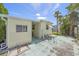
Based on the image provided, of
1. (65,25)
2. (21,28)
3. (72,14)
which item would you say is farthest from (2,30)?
(72,14)

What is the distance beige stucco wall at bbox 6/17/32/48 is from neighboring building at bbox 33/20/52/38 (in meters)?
0.13

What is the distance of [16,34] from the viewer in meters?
4.65

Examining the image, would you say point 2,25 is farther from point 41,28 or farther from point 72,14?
point 72,14

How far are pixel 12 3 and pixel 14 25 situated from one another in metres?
0.48

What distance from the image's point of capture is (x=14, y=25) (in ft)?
15.1

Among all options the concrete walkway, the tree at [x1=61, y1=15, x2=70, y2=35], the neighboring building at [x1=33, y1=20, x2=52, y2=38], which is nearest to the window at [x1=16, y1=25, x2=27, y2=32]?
the neighboring building at [x1=33, y1=20, x2=52, y2=38]

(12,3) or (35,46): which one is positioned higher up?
(12,3)

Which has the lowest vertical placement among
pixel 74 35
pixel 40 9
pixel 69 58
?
pixel 69 58

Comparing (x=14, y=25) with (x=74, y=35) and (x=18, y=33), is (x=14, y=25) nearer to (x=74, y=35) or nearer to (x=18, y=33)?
(x=18, y=33)

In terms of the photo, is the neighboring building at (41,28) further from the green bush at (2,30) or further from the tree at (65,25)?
the green bush at (2,30)

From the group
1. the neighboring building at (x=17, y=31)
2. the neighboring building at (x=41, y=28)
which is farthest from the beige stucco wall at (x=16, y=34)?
the neighboring building at (x=41, y=28)

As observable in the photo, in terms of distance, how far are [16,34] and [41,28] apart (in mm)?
565

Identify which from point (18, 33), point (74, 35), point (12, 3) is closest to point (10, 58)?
point (18, 33)

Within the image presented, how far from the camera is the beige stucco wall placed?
4574mm
